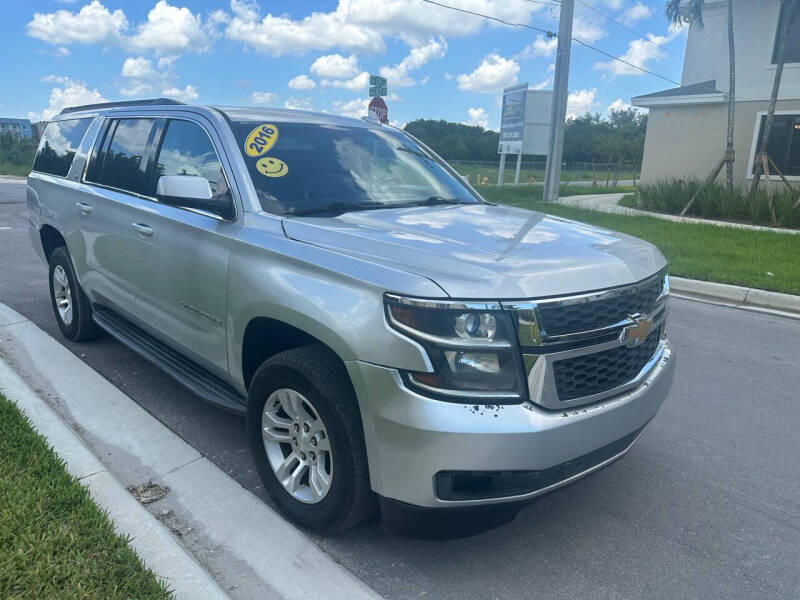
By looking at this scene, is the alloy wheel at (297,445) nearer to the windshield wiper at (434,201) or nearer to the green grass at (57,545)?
the green grass at (57,545)

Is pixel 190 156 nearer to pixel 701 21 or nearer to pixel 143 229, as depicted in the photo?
pixel 143 229

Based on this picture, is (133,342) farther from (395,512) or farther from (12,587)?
Result: (395,512)


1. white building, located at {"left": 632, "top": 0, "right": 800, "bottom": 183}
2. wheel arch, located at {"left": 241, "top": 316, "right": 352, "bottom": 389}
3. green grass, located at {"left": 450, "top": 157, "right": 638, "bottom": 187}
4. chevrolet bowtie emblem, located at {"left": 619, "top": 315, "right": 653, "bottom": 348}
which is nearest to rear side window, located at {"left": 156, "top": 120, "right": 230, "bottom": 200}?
wheel arch, located at {"left": 241, "top": 316, "right": 352, "bottom": 389}

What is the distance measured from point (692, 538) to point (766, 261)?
7689 mm

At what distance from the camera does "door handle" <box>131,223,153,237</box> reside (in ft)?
12.4

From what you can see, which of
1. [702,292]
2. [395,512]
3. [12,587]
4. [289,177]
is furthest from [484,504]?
[702,292]

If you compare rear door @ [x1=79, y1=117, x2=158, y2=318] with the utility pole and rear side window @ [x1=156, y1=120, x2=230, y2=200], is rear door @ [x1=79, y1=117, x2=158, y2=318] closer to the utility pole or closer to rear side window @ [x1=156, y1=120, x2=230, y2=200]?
rear side window @ [x1=156, y1=120, x2=230, y2=200]

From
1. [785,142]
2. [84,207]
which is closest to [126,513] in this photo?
[84,207]

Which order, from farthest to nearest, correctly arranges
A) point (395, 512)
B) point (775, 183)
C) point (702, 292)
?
point (775, 183) → point (702, 292) → point (395, 512)

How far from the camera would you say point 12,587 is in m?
2.22

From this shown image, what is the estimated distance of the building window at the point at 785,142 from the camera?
16.9m

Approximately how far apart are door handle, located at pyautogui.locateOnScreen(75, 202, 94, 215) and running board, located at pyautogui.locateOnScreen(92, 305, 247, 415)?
71 centimetres

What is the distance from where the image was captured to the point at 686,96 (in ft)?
61.2

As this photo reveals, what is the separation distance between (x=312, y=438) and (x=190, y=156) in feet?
6.19
